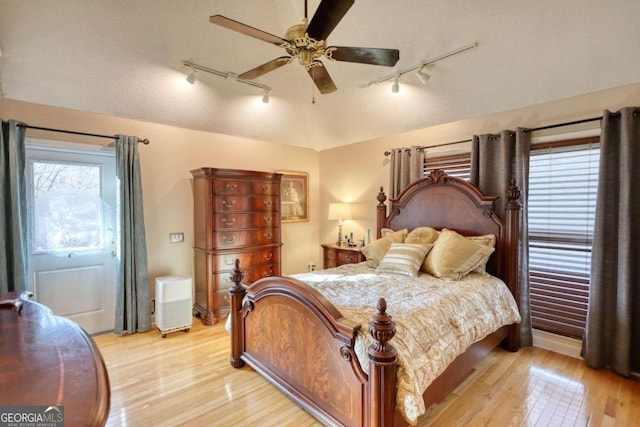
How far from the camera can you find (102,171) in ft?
11.5

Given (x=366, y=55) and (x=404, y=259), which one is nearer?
(x=366, y=55)

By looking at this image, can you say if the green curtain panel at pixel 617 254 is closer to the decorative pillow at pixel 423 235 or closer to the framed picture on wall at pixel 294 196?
the decorative pillow at pixel 423 235

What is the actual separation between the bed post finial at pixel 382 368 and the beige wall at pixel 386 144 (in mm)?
2806

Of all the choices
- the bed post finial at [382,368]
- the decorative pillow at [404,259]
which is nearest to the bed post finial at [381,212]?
the decorative pillow at [404,259]

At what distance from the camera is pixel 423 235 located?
3422 millimetres

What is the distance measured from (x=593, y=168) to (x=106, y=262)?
5.19 meters

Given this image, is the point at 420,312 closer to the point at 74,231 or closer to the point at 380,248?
the point at 380,248

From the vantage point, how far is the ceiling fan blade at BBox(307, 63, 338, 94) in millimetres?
2371

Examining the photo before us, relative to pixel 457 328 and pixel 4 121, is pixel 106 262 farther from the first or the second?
pixel 457 328

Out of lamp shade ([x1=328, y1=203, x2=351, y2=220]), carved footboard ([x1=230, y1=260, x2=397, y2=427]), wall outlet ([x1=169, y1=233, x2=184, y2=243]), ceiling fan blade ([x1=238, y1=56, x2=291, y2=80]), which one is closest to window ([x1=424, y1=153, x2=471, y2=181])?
lamp shade ([x1=328, y1=203, x2=351, y2=220])

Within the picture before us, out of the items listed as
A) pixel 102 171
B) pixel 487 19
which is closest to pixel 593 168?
pixel 487 19

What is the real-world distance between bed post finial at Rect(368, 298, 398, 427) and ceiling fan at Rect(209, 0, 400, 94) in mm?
1648

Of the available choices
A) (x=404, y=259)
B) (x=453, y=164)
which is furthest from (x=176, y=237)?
(x=453, y=164)

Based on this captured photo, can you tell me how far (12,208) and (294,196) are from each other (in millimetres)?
3392
